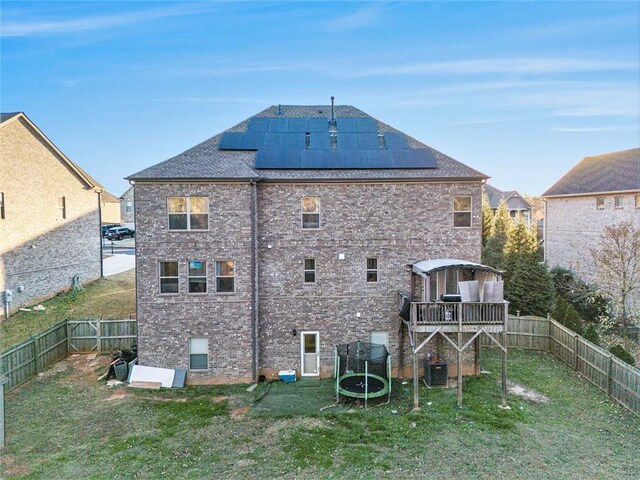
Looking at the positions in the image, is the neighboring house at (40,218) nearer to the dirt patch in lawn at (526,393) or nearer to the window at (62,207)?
the window at (62,207)

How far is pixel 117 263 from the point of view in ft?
95.7

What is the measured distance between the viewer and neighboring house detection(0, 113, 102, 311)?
17.9 meters

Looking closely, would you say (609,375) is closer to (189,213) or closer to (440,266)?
(440,266)

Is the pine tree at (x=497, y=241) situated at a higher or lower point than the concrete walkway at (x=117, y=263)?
higher

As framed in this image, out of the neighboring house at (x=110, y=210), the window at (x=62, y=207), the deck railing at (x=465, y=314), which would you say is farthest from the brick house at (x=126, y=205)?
the deck railing at (x=465, y=314)

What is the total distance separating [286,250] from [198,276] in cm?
337

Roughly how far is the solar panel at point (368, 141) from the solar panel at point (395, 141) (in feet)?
1.50

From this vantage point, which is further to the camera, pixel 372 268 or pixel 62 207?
pixel 62 207

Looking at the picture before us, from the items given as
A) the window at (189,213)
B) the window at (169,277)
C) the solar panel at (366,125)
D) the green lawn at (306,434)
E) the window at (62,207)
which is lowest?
the green lawn at (306,434)

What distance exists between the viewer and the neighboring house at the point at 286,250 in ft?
42.9

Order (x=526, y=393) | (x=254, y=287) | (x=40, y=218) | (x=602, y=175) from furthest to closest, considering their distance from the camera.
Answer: (x=602, y=175) → (x=40, y=218) → (x=254, y=287) → (x=526, y=393)

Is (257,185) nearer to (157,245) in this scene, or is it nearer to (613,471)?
(157,245)

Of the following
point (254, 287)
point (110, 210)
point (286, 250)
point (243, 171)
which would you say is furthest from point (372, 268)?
point (110, 210)

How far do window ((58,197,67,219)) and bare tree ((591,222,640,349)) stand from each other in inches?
Answer: 1159
